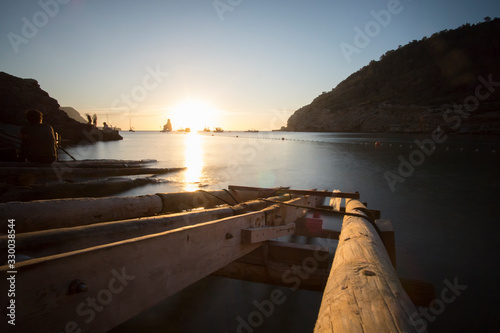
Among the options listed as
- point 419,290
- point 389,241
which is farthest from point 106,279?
point 389,241

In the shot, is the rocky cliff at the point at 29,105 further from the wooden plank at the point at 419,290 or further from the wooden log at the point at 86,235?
the wooden plank at the point at 419,290

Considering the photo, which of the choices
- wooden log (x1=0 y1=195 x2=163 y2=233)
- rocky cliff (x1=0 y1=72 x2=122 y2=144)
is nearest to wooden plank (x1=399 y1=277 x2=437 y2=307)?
wooden log (x1=0 y1=195 x2=163 y2=233)

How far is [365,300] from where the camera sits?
5.15ft

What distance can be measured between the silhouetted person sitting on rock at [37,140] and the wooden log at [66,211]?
22.0ft

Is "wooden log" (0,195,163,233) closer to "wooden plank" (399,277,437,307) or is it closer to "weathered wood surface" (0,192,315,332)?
"weathered wood surface" (0,192,315,332)

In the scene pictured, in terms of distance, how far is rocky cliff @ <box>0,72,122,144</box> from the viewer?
111 ft

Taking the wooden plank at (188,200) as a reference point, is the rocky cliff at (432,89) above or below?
above

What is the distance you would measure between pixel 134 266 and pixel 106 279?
20 centimetres

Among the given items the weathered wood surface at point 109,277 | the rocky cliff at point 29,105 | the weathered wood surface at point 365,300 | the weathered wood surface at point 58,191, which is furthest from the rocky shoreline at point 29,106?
the weathered wood surface at point 365,300

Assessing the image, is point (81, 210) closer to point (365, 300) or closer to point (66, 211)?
point (66, 211)

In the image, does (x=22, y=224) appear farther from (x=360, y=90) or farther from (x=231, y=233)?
(x=360, y=90)

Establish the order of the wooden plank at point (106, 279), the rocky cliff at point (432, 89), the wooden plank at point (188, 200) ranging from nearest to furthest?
the wooden plank at point (106, 279)
the wooden plank at point (188, 200)
the rocky cliff at point (432, 89)

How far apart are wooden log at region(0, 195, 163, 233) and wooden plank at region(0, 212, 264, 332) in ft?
5.64

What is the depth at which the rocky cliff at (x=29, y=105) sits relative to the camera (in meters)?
33.9
